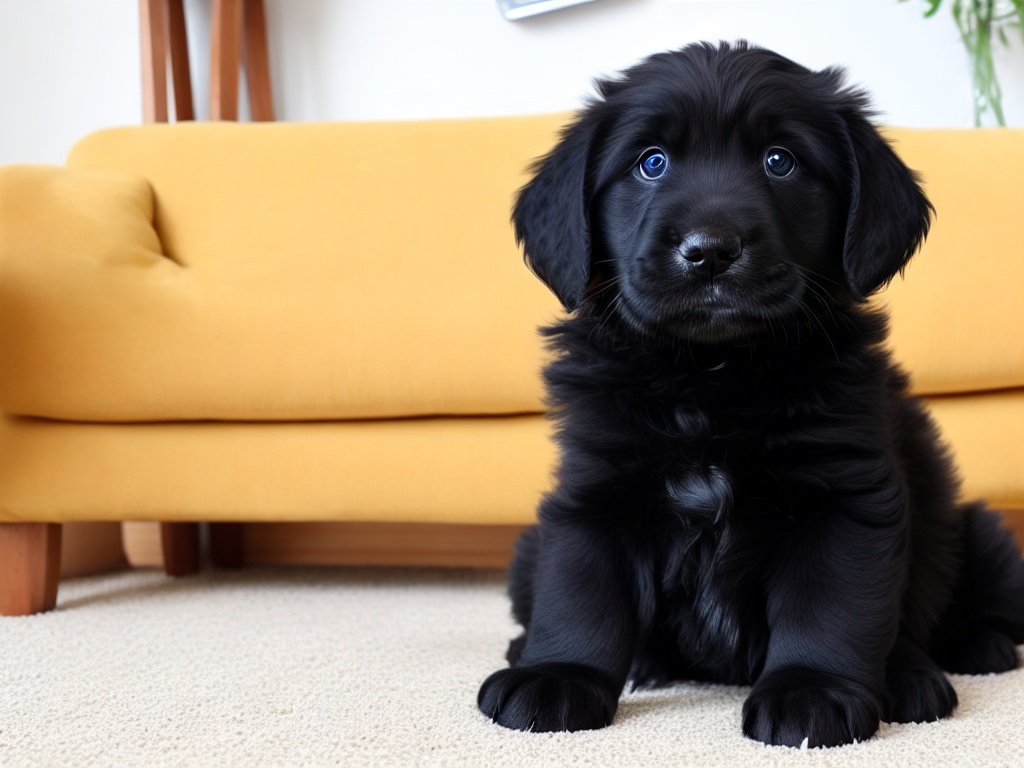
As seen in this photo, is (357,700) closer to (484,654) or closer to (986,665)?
(484,654)

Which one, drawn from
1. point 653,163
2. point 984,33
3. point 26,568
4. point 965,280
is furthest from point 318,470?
point 984,33

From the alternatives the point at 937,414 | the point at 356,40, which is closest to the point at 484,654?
the point at 937,414

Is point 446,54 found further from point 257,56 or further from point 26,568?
point 26,568

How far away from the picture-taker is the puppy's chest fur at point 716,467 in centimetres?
139

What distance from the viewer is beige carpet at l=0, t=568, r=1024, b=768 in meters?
1.20

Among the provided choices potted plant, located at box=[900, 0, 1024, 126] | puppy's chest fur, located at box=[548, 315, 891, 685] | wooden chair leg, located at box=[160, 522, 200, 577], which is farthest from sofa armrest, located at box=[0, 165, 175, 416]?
potted plant, located at box=[900, 0, 1024, 126]

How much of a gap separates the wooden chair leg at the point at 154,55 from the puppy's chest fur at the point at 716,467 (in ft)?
8.76

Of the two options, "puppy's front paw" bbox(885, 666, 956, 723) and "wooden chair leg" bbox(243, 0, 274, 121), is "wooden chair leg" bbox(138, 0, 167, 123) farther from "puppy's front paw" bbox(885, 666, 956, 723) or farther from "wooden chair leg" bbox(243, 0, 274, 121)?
"puppy's front paw" bbox(885, 666, 956, 723)

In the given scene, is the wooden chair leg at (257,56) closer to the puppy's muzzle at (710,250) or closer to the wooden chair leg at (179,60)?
the wooden chair leg at (179,60)

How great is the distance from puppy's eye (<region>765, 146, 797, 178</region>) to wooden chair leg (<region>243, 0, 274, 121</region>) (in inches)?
108

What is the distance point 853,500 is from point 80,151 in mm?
2239

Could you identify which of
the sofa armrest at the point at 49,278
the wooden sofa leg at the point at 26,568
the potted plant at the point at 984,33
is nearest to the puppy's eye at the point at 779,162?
the sofa armrest at the point at 49,278

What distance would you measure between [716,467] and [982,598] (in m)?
0.65

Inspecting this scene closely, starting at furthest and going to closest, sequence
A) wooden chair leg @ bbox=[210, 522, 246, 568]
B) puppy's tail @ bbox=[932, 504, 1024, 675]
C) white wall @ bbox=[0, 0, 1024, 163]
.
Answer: white wall @ bbox=[0, 0, 1024, 163] → wooden chair leg @ bbox=[210, 522, 246, 568] → puppy's tail @ bbox=[932, 504, 1024, 675]
